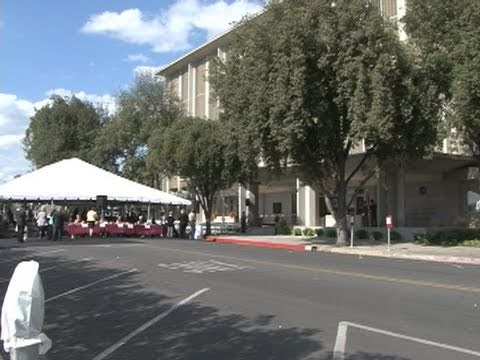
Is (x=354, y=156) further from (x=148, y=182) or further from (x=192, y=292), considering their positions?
(x=148, y=182)

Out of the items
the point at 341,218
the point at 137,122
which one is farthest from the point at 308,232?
the point at 137,122

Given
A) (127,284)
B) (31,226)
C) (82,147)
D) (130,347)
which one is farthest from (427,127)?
(82,147)

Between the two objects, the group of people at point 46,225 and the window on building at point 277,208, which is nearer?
the group of people at point 46,225

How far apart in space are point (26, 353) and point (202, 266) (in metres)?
16.0

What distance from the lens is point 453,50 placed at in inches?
1056

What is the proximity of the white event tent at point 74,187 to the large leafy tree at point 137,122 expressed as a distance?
56.9 feet

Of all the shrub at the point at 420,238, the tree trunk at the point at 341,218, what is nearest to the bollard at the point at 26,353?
the tree trunk at the point at 341,218

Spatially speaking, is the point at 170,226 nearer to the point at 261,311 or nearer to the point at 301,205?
the point at 301,205

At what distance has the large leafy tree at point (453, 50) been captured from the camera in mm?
25000

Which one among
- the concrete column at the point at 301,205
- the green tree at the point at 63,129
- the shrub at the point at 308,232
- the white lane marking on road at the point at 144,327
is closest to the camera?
the white lane marking on road at the point at 144,327

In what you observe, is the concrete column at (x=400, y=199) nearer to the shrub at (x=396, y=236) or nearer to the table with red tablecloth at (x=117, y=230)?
the shrub at (x=396, y=236)

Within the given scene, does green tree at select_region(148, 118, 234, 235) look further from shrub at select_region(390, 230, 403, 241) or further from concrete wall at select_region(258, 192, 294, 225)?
shrub at select_region(390, 230, 403, 241)

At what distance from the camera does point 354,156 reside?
39781 mm

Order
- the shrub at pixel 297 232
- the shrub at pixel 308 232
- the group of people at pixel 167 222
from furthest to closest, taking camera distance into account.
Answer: the group of people at pixel 167 222 → the shrub at pixel 297 232 → the shrub at pixel 308 232
